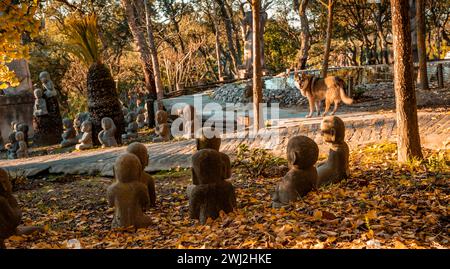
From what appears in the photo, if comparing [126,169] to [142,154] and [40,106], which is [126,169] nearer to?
[142,154]

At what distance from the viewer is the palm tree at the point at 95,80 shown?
1367cm

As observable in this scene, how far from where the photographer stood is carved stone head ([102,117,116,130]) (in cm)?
1338

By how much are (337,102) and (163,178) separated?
18.6 ft

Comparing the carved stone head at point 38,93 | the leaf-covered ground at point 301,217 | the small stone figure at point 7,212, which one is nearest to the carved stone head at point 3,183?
the small stone figure at point 7,212

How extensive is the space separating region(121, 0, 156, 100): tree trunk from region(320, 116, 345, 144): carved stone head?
13255mm

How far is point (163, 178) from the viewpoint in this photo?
28.2ft

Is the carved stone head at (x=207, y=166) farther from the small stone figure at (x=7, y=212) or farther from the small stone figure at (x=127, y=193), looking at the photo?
the small stone figure at (x=7, y=212)

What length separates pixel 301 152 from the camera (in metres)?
5.19

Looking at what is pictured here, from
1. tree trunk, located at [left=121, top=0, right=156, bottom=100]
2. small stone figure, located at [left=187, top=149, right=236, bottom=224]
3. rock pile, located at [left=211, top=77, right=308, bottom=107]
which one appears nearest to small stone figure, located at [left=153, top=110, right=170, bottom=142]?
tree trunk, located at [left=121, top=0, right=156, bottom=100]

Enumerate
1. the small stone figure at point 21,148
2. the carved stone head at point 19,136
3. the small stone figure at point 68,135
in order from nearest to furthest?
1. the small stone figure at point 21,148
2. the carved stone head at point 19,136
3. the small stone figure at point 68,135

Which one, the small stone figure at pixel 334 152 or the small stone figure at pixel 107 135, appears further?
the small stone figure at pixel 107 135

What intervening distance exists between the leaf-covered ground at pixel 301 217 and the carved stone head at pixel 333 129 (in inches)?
24.5

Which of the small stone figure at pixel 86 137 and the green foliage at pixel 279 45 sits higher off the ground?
the green foliage at pixel 279 45

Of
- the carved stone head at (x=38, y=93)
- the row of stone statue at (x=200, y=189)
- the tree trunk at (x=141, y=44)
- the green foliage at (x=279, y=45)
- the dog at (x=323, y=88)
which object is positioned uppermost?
the green foliage at (x=279, y=45)
